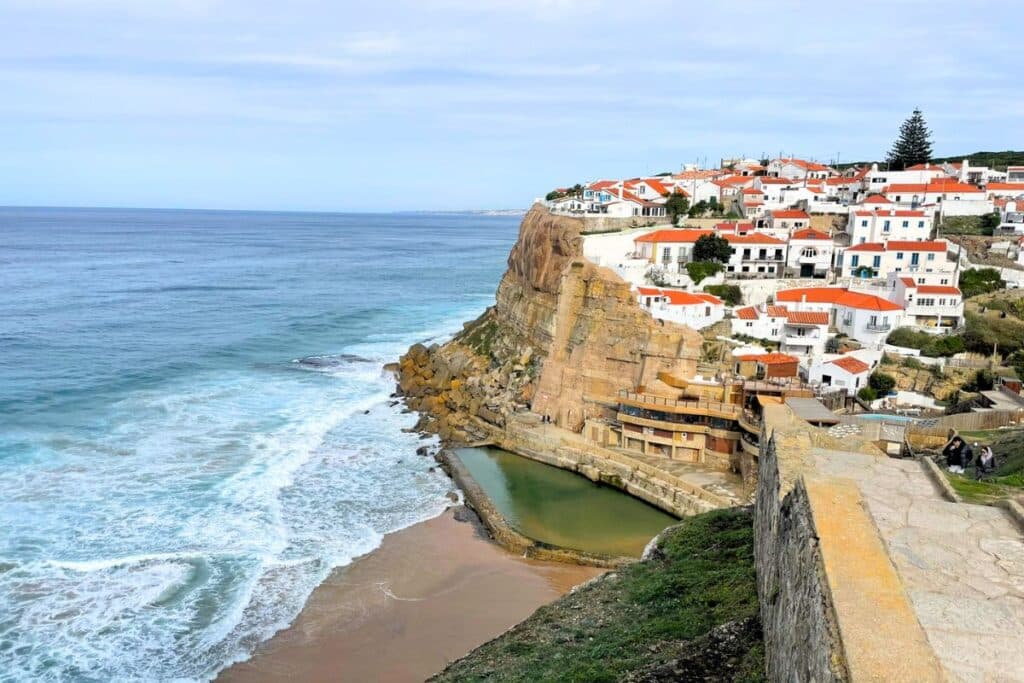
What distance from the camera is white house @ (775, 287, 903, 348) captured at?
30.6m

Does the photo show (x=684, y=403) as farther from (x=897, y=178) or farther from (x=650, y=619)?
(x=897, y=178)

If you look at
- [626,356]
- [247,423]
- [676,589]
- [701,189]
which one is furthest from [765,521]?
[701,189]

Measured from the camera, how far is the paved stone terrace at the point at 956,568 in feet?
16.4

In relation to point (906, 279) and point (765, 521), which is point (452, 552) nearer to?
point (765, 521)

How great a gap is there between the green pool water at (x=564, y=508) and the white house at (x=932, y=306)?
16.5 metres

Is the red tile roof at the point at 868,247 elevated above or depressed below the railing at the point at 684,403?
above

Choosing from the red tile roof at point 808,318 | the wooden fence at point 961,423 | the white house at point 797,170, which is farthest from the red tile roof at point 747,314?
the white house at point 797,170

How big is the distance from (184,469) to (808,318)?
2614 centimetres

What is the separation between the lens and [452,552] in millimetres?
21438

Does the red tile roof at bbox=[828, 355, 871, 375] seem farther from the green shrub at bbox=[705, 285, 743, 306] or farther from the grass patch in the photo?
the grass patch

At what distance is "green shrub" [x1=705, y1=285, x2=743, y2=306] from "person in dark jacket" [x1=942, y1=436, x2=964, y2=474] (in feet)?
73.5

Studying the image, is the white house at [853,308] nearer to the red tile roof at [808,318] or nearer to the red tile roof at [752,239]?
the red tile roof at [808,318]

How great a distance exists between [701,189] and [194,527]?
4566 centimetres

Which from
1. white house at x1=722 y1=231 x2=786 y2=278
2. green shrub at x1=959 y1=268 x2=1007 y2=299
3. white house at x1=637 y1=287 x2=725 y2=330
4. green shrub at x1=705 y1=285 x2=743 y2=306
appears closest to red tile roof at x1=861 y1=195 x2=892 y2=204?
white house at x1=722 y1=231 x2=786 y2=278
